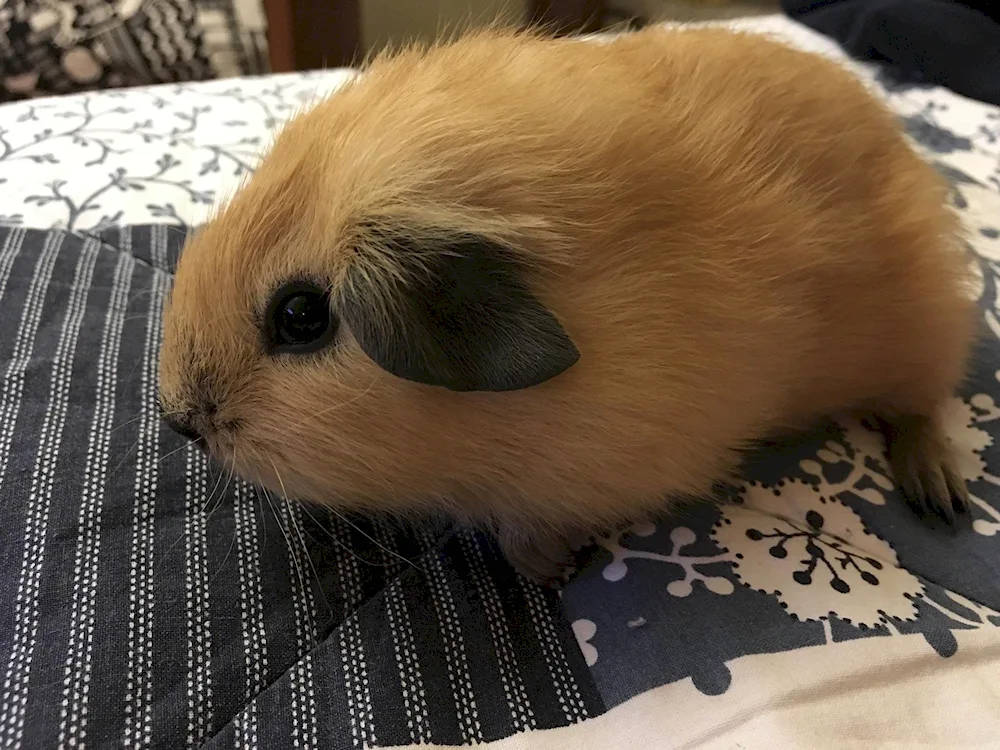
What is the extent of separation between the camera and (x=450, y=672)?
871 mm

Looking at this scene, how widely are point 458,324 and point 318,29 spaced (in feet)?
7.11

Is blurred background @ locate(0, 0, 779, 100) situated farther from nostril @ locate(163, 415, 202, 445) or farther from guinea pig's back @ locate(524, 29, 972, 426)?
nostril @ locate(163, 415, 202, 445)

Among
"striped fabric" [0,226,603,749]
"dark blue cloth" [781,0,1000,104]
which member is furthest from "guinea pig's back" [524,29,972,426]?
"dark blue cloth" [781,0,1000,104]

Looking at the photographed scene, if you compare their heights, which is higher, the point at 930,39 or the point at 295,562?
the point at 930,39

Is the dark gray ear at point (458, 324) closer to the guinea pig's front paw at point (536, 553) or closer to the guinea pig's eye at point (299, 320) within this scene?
the guinea pig's eye at point (299, 320)

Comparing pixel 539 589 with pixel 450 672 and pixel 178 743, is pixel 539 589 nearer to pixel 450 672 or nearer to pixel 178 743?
pixel 450 672

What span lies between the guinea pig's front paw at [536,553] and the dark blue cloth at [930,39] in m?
1.80

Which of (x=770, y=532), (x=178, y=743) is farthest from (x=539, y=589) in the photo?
(x=178, y=743)

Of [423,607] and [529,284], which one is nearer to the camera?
[529,284]

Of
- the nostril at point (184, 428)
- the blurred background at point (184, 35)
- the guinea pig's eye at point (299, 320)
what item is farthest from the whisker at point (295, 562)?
the blurred background at point (184, 35)

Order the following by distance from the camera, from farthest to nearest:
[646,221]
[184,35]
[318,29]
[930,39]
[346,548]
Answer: [318,29]
[184,35]
[930,39]
[346,548]
[646,221]

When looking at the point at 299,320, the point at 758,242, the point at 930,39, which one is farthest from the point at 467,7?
Result: the point at 299,320

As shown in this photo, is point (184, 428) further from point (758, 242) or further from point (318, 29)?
point (318, 29)

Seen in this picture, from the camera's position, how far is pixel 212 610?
862 millimetres
